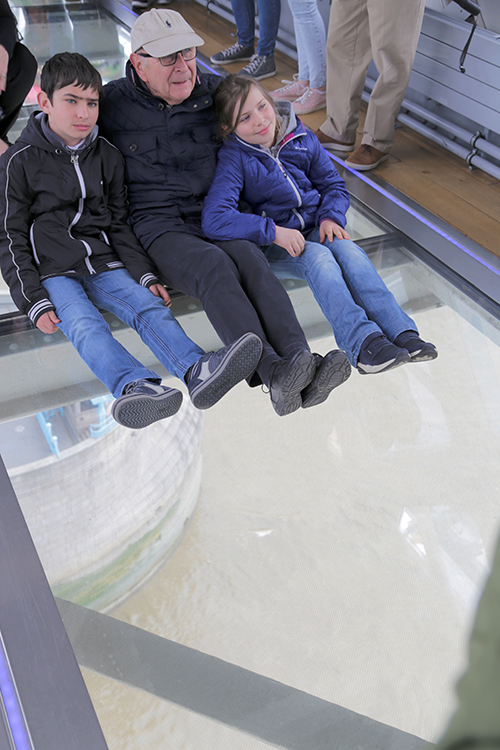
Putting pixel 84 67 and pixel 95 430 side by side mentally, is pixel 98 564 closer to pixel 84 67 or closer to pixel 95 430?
pixel 95 430

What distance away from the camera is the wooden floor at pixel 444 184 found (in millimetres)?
2424

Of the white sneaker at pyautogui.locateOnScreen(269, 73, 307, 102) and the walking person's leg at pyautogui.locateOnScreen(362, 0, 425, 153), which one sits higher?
the walking person's leg at pyautogui.locateOnScreen(362, 0, 425, 153)

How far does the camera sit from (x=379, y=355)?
1536 millimetres

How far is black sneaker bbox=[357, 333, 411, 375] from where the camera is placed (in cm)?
151

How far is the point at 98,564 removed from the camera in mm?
1394

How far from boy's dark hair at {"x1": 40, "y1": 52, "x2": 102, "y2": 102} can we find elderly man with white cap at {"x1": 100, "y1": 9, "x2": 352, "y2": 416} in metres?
0.17

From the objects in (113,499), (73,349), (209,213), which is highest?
→ (209,213)

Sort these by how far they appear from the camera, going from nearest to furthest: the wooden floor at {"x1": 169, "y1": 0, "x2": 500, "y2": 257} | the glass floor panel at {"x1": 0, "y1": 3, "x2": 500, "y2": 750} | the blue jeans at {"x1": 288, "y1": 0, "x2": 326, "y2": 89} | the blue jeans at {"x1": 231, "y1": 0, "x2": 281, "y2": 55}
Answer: the glass floor panel at {"x1": 0, "y1": 3, "x2": 500, "y2": 750} < the wooden floor at {"x1": 169, "y1": 0, "x2": 500, "y2": 257} < the blue jeans at {"x1": 288, "y1": 0, "x2": 326, "y2": 89} < the blue jeans at {"x1": 231, "y1": 0, "x2": 281, "y2": 55}

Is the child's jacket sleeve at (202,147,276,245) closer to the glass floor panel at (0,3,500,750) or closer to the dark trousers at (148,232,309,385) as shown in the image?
the dark trousers at (148,232,309,385)

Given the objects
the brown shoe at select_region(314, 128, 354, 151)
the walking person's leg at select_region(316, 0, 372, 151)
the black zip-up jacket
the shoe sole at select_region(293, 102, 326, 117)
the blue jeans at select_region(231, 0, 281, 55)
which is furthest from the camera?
the blue jeans at select_region(231, 0, 281, 55)

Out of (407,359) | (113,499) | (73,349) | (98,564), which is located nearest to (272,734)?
(98,564)

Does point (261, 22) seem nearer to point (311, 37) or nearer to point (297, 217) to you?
point (311, 37)

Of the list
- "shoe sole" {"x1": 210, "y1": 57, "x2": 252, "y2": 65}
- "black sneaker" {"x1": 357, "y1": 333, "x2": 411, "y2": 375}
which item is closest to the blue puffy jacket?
"black sneaker" {"x1": 357, "y1": 333, "x2": 411, "y2": 375}

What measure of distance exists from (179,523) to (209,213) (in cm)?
86
